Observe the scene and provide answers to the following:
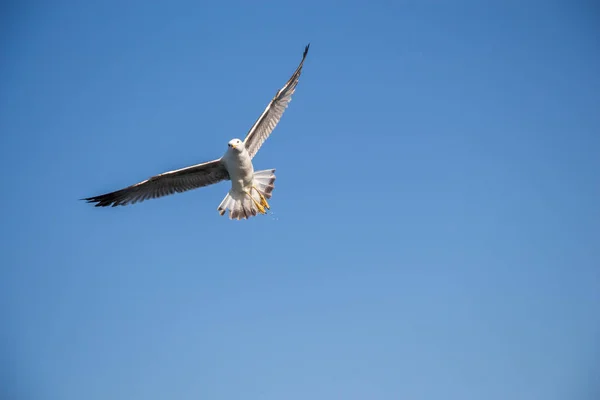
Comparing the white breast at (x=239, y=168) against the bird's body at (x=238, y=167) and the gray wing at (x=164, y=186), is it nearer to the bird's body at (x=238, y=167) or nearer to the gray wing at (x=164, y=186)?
the bird's body at (x=238, y=167)

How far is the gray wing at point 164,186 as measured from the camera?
1536cm

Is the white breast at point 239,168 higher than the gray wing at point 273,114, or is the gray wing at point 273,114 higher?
the gray wing at point 273,114

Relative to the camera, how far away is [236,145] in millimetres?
14500

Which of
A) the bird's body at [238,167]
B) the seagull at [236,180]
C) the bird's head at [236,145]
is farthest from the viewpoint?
the seagull at [236,180]

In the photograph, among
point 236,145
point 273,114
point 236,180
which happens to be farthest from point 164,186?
point 273,114

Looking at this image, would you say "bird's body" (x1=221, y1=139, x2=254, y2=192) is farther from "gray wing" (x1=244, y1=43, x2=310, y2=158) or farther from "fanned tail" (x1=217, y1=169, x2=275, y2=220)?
"gray wing" (x1=244, y1=43, x2=310, y2=158)

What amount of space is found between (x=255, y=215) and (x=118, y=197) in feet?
9.12

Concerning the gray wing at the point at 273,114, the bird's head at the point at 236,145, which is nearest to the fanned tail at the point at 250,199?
the gray wing at the point at 273,114

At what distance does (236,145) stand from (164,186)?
6.59 ft

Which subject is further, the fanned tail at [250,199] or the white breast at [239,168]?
the fanned tail at [250,199]

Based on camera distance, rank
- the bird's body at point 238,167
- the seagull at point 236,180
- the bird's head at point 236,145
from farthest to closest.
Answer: the seagull at point 236,180 < the bird's body at point 238,167 < the bird's head at point 236,145

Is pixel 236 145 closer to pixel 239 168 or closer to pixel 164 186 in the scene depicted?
pixel 239 168

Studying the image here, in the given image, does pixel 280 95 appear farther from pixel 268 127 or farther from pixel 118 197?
pixel 118 197

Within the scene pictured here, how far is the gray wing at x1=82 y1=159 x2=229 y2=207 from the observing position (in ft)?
50.4
